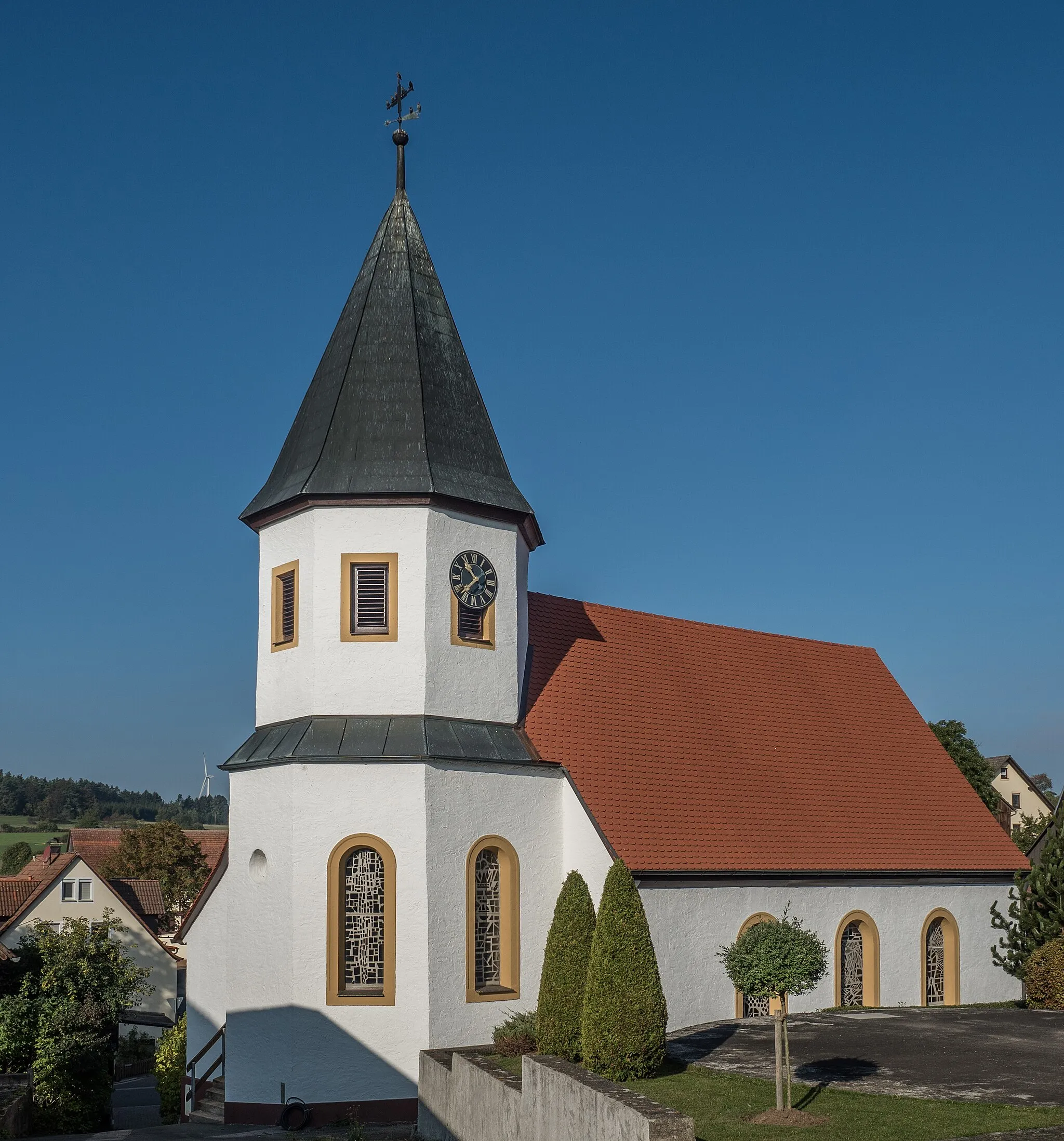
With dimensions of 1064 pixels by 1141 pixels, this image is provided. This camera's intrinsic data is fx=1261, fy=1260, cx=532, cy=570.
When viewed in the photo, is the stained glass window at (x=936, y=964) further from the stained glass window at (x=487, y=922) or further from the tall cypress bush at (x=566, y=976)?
the tall cypress bush at (x=566, y=976)

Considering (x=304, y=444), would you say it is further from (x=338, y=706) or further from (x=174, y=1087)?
(x=174, y=1087)

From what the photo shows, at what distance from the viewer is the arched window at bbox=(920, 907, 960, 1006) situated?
27.1 metres

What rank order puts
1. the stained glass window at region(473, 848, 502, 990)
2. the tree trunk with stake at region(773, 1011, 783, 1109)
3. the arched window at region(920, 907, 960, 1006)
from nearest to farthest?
the tree trunk with stake at region(773, 1011, 783, 1109), the stained glass window at region(473, 848, 502, 990), the arched window at region(920, 907, 960, 1006)

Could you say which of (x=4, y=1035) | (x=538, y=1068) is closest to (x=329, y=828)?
(x=538, y=1068)

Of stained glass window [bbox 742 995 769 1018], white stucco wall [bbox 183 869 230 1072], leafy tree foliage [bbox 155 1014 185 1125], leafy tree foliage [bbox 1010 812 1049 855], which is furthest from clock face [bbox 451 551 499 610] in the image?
leafy tree foliage [bbox 1010 812 1049 855]

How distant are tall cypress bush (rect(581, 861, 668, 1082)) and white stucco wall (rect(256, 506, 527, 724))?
559 cm

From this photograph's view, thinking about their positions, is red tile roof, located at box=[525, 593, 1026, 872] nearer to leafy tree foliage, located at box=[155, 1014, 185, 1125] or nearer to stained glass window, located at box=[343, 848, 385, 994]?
stained glass window, located at box=[343, 848, 385, 994]

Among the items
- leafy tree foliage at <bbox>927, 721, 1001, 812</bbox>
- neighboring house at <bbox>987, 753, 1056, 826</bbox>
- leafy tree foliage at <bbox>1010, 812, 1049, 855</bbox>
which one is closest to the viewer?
leafy tree foliage at <bbox>1010, 812, 1049, 855</bbox>

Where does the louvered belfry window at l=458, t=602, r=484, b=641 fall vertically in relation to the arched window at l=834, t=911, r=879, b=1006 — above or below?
above

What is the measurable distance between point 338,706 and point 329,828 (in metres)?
2.14

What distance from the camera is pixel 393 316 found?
2447 cm

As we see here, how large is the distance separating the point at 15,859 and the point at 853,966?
10803cm

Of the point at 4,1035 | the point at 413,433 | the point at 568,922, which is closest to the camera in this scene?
the point at 568,922

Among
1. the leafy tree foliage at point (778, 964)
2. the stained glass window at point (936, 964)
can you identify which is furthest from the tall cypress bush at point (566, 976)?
the stained glass window at point (936, 964)
